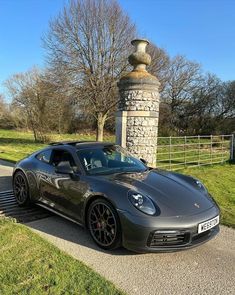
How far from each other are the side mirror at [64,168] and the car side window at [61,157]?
0.08 meters

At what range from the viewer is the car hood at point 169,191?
13.1 ft

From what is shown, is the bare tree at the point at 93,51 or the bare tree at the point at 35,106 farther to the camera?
the bare tree at the point at 35,106

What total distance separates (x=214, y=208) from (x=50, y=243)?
226 cm

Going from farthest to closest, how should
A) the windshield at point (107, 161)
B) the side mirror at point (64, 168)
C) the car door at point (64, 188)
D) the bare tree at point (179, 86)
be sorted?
the bare tree at point (179, 86), the windshield at point (107, 161), the side mirror at point (64, 168), the car door at point (64, 188)

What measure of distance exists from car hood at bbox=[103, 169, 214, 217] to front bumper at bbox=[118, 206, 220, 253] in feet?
0.41

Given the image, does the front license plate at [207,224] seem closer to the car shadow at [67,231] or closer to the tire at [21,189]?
the car shadow at [67,231]

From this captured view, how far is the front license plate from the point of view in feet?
12.9

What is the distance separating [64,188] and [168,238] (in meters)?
1.92

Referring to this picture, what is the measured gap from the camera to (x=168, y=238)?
380 centimetres

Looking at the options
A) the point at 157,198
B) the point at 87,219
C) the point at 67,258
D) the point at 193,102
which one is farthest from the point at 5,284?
the point at 193,102

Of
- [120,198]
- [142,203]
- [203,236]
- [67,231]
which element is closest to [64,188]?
[67,231]

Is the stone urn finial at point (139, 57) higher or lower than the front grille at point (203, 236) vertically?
higher

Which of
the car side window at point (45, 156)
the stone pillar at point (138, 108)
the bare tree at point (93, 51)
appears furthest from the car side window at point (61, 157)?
the bare tree at point (93, 51)

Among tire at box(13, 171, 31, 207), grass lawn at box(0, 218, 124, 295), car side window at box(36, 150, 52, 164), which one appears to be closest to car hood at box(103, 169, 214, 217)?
grass lawn at box(0, 218, 124, 295)
